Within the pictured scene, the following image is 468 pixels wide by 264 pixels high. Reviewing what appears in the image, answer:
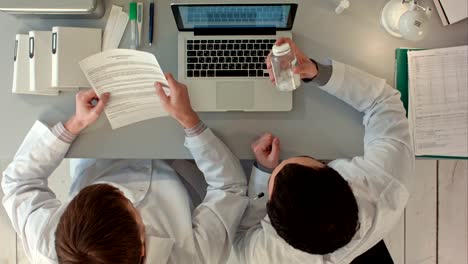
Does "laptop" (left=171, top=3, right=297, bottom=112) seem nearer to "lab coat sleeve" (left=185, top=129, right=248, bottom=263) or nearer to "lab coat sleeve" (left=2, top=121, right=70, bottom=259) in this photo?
"lab coat sleeve" (left=185, top=129, right=248, bottom=263)

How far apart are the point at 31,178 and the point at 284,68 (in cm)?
66

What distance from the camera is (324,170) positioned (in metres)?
0.84

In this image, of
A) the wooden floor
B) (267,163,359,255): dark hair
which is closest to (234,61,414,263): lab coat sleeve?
(267,163,359,255): dark hair

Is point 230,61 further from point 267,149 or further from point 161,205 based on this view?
point 161,205

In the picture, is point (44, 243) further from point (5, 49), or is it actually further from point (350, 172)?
point (350, 172)

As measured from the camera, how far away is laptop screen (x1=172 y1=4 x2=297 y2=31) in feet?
3.19

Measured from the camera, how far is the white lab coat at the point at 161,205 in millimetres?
957

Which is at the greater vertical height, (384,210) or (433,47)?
(433,47)

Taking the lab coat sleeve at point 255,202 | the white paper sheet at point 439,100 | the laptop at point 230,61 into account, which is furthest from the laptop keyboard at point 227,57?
the white paper sheet at point 439,100

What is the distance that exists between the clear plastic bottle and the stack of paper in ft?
1.27

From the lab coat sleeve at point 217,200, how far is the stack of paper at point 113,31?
0.30 m

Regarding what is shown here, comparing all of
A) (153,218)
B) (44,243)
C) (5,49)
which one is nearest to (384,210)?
(153,218)

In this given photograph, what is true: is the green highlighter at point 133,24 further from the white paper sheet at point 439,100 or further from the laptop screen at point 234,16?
the white paper sheet at point 439,100

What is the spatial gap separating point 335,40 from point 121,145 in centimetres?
58
